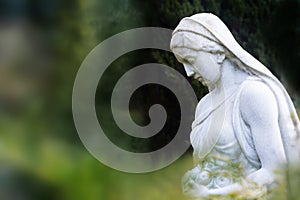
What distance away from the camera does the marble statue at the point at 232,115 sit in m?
2.96

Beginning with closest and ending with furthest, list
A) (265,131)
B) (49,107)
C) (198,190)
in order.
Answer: (49,107) → (265,131) → (198,190)

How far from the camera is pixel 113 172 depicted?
2.00 feet

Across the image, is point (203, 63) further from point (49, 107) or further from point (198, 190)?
point (49, 107)

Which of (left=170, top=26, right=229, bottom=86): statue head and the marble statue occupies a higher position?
(left=170, top=26, right=229, bottom=86): statue head

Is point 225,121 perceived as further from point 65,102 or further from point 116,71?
point 65,102

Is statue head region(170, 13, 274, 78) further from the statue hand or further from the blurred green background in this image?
the blurred green background

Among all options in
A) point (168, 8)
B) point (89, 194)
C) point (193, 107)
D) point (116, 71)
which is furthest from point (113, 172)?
point (168, 8)

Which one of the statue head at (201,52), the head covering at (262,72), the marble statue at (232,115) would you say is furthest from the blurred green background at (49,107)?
the statue head at (201,52)

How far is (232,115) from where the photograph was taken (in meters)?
3.12

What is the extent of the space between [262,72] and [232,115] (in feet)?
0.75

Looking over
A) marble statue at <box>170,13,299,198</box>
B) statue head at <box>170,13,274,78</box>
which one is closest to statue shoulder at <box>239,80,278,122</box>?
marble statue at <box>170,13,299,198</box>

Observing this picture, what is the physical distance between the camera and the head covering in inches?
118

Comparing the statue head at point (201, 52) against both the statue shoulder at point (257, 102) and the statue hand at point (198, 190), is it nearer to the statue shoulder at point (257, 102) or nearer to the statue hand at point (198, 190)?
the statue shoulder at point (257, 102)

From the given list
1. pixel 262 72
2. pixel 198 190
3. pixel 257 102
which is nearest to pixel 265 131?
pixel 257 102
